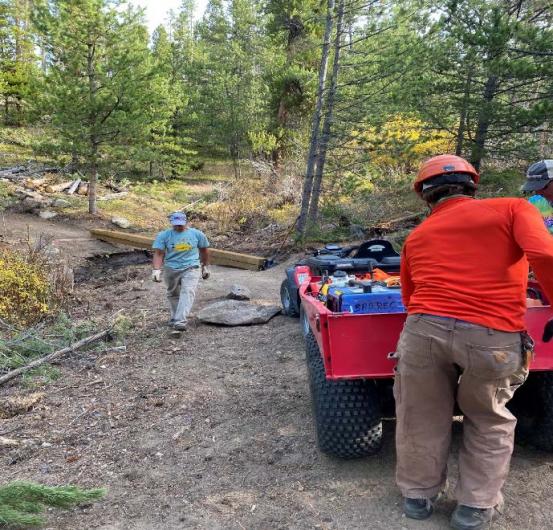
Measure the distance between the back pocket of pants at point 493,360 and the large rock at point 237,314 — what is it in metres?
4.96

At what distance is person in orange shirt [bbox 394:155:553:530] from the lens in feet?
8.59

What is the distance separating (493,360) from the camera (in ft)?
8.56

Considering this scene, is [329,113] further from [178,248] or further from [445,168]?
[445,168]

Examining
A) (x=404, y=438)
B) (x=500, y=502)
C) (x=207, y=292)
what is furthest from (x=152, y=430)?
(x=207, y=292)

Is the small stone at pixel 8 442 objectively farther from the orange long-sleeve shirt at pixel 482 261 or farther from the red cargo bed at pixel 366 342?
the orange long-sleeve shirt at pixel 482 261

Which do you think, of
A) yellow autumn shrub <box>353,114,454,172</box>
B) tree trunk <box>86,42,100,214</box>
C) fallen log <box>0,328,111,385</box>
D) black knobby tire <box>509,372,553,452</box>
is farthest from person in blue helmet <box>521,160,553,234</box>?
tree trunk <box>86,42,100,214</box>

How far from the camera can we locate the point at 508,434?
277 centimetres

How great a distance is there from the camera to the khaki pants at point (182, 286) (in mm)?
7195

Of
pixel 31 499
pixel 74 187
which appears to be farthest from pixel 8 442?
pixel 74 187

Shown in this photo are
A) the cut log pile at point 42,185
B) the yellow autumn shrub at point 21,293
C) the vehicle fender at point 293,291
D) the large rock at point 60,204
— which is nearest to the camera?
the vehicle fender at point 293,291

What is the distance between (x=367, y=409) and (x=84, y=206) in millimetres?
19416

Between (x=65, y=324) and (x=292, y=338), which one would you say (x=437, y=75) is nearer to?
(x=292, y=338)

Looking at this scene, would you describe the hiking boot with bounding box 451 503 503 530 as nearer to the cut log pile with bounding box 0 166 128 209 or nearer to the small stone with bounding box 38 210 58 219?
the small stone with bounding box 38 210 58 219

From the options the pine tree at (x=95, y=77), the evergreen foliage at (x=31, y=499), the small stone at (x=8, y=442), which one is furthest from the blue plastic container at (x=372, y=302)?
the pine tree at (x=95, y=77)
